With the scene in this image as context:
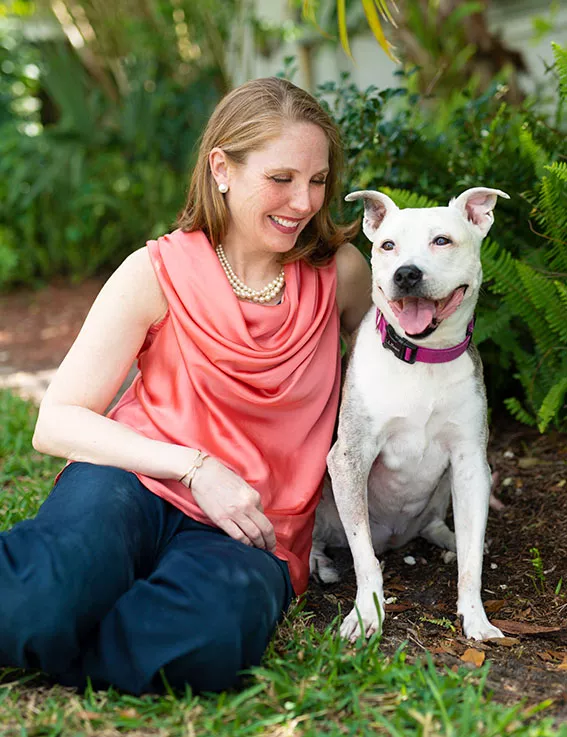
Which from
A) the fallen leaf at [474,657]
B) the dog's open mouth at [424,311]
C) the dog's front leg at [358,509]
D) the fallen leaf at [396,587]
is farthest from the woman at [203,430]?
the fallen leaf at [474,657]

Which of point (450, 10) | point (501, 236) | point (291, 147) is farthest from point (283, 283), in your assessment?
point (450, 10)

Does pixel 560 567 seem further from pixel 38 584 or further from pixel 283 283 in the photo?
pixel 38 584

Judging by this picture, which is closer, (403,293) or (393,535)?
(403,293)

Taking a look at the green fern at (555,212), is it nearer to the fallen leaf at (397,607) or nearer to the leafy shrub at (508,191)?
the leafy shrub at (508,191)

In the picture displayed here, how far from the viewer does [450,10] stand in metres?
7.27

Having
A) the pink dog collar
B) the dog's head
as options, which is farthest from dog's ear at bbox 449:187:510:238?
the pink dog collar

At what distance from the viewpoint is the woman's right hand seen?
113 inches

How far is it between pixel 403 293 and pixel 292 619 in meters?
1.19

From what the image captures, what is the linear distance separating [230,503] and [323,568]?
87cm

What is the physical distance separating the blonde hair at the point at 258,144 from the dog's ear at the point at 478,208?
1.81ft

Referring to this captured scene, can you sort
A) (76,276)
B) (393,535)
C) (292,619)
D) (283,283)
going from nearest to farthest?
Answer: (292,619) → (283,283) → (393,535) → (76,276)

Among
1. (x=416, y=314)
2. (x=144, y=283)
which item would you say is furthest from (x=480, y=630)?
(x=144, y=283)

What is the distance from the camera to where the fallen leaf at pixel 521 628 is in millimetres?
3010

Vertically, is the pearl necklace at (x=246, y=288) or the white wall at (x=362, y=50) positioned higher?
the white wall at (x=362, y=50)
